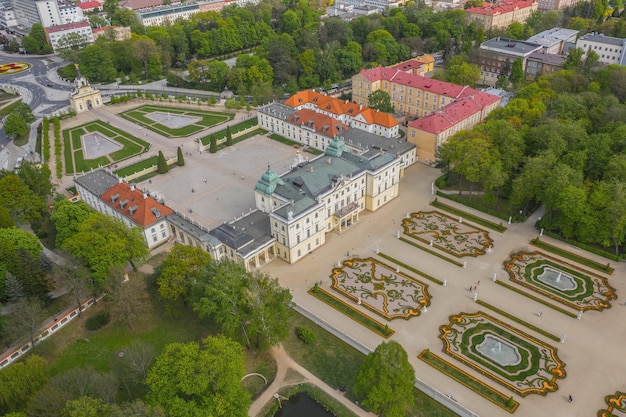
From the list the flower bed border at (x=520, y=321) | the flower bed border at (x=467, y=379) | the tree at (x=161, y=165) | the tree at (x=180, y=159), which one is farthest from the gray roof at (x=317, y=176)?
the tree at (x=161, y=165)

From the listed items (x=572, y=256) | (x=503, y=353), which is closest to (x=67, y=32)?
(x=572, y=256)

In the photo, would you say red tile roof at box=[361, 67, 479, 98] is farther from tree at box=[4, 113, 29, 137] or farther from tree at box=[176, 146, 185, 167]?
tree at box=[4, 113, 29, 137]


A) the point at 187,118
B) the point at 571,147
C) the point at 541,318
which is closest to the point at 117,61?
the point at 187,118

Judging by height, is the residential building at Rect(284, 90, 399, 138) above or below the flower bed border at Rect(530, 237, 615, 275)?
above

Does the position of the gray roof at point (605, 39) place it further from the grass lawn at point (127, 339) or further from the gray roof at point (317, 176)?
the grass lawn at point (127, 339)

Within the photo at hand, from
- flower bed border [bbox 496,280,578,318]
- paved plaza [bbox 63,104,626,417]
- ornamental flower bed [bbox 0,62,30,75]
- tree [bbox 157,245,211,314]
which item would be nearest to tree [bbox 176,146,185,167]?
paved plaza [bbox 63,104,626,417]

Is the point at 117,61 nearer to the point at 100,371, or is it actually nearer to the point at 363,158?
the point at 363,158

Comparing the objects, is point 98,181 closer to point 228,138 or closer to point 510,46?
point 228,138
